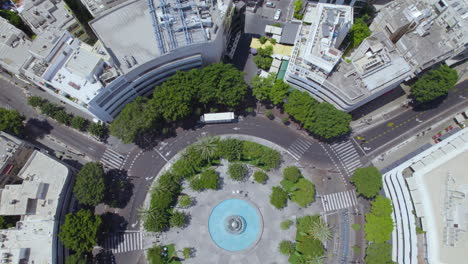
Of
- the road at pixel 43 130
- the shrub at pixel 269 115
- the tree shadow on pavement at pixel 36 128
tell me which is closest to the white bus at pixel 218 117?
the shrub at pixel 269 115

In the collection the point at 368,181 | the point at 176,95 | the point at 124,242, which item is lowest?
the point at 124,242

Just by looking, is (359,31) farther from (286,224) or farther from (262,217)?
(262,217)

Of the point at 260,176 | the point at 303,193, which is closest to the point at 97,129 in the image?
the point at 260,176

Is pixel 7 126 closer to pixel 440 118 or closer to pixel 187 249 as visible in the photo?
pixel 187 249

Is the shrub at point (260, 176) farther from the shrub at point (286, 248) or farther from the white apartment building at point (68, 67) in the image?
the white apartment building at point (68, 67)

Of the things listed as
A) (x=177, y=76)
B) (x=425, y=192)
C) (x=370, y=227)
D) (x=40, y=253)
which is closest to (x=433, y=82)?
(x=425, y=192)

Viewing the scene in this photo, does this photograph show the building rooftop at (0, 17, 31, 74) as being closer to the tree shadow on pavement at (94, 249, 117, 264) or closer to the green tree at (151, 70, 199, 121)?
the green tree at (151, 70, 199, 121)

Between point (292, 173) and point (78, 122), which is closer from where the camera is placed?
point (292, 173)

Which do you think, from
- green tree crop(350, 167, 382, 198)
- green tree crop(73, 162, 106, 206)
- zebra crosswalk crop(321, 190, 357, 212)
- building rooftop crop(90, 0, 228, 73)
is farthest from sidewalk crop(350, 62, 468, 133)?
green tree crop(73, 162, 106, 206)
